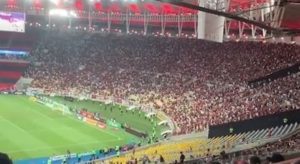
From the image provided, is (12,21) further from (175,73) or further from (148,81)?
(175,73)

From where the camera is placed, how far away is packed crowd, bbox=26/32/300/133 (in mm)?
37375

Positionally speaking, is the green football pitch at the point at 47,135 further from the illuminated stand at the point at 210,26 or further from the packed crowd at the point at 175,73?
the illuminated stand at the point at 210,26

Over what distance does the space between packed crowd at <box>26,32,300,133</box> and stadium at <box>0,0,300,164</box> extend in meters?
0.16

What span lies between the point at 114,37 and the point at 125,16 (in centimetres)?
445

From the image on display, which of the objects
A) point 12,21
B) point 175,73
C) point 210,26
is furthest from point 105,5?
point 210,26

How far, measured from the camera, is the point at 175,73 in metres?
54.5

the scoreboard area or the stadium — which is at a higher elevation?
the scoreboard area

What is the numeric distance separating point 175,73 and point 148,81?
10.3 ft

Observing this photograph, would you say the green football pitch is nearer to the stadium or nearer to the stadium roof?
the stadium

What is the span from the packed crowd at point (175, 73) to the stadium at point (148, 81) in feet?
0.53

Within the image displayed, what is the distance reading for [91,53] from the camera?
66.3m

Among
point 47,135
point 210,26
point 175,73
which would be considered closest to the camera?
point 210,26

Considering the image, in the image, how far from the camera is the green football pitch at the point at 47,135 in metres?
30.8

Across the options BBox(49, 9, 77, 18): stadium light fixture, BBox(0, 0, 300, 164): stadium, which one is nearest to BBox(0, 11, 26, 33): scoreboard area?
BBox(0, 0, 300, 164): stadium
